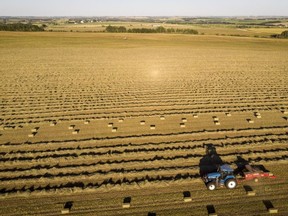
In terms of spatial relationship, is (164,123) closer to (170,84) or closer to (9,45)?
(170,84)

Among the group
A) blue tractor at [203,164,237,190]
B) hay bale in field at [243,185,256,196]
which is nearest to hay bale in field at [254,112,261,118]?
hay bale in field at [243,185,256,196]

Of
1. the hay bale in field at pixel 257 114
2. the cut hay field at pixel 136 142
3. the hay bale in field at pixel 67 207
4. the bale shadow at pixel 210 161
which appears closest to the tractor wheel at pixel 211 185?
the cut hay field at pixel 136 142

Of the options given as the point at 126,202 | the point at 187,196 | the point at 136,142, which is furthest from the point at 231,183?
the point at 136,142

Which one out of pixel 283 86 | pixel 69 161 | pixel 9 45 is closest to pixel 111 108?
pixel 69 161

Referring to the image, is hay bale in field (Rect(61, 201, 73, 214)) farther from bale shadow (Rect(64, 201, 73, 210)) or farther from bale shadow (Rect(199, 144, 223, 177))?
bale shadow (Rect(199, 144, 223, 177))

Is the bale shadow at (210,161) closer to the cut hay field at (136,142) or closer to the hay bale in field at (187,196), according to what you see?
the cut hay field at (136,142)

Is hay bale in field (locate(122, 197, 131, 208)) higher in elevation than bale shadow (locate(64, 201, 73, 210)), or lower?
higher
